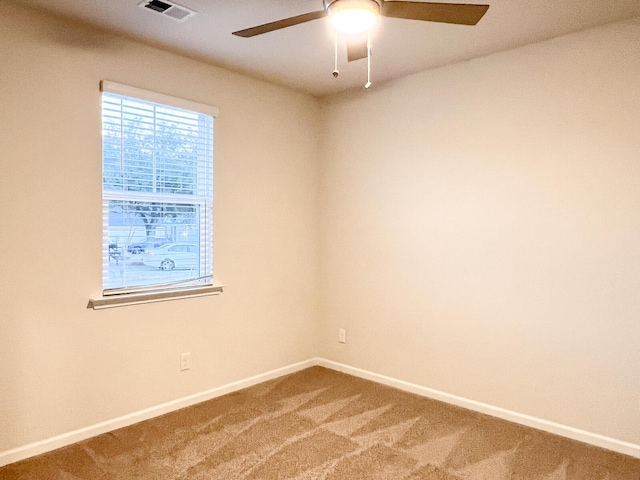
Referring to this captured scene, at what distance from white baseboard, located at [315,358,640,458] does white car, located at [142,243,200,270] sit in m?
1.63

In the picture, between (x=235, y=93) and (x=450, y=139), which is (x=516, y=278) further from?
(x=235, y=93)

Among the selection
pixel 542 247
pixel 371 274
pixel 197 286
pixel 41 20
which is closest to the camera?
pixel 41 20

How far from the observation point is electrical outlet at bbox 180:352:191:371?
3184 millimetres

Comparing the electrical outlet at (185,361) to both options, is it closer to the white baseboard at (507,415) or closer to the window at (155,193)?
the window at (155,193)

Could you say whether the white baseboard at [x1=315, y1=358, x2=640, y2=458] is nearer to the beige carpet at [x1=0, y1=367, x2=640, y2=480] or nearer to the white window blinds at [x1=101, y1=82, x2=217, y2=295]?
the beige carpet at [x1=0, y1=367, x2=640, y2=480]

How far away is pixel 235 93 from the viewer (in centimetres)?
344

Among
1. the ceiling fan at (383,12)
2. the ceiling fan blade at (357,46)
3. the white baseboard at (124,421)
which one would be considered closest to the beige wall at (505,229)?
the white baseboard at (124,421)

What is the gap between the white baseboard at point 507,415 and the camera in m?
2.62

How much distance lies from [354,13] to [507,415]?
8.58ft

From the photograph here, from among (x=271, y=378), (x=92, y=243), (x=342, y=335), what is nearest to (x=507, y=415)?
(x=342, y=335)

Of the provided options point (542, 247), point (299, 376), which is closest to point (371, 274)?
point (299, 376)

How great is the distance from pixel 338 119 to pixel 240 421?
8.28ft

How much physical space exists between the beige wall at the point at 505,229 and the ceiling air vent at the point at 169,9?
167 centimetres

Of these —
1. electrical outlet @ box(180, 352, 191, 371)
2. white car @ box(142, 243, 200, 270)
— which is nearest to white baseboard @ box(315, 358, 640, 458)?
electrical outlet @ box(180, 352, 191, 371)
